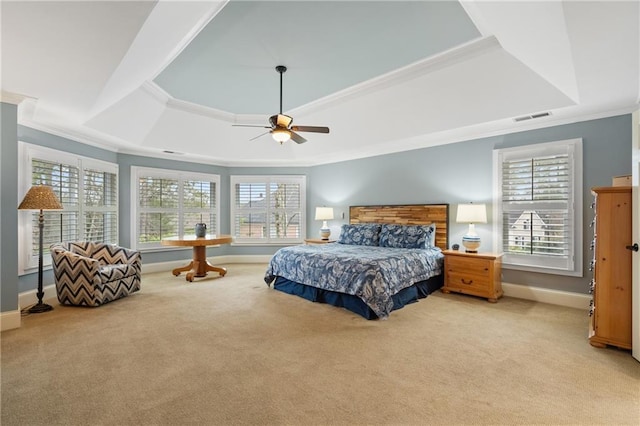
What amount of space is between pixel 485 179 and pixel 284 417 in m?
4.40

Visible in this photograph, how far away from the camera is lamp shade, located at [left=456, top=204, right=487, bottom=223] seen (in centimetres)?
438

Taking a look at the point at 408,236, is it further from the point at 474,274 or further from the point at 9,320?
the point at 9,320

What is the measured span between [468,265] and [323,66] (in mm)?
3362

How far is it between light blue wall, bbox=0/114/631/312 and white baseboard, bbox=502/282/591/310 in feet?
0.27

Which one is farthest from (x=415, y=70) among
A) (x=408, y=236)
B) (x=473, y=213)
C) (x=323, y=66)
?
(x=408, y=236)

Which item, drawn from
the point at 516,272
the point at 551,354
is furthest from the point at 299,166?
the point at 551,354

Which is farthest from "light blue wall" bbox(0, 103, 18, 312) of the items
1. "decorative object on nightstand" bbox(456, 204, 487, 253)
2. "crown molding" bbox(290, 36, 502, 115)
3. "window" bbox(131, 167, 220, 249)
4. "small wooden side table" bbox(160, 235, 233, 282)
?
"decorative object on nightstand" bbox(456, 204, 487, 253)

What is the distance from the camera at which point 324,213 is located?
21.6 feet

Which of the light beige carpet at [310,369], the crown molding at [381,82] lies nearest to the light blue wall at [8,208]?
the light beige carpet at [310,369]

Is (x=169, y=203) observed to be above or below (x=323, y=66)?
below

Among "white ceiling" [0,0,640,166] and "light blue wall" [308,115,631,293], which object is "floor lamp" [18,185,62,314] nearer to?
"white ceiling" [0,0,640,166]

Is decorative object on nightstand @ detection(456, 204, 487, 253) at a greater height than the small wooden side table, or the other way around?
decorative object on nightstand @ detection(456, 204, 487, 253)

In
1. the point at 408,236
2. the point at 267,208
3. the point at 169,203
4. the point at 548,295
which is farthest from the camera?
the point at 267,208

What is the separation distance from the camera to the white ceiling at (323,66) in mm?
2186
